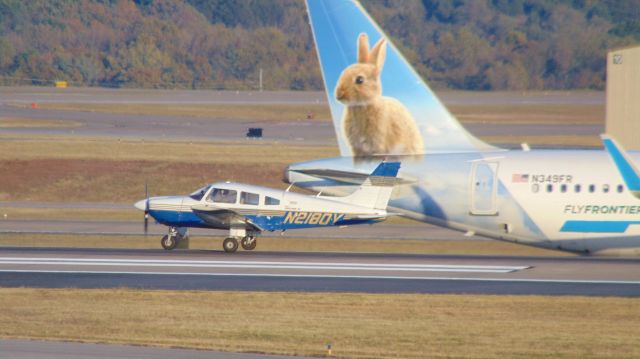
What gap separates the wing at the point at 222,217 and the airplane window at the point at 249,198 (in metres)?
0.47

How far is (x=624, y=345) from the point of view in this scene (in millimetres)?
20359

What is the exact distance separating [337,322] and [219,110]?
7776 cm

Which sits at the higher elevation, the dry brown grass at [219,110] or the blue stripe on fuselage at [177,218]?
the dry brown grass at [219,110]

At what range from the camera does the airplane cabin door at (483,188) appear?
29438 millimetres

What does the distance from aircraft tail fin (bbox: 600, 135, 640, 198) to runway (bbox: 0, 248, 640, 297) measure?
3.69 m

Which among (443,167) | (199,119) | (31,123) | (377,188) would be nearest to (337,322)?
(443,167)

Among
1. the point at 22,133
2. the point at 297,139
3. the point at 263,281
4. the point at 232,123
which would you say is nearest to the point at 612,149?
the point at 263,281

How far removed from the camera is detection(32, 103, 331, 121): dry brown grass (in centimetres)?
9475

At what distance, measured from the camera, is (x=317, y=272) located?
29.4m

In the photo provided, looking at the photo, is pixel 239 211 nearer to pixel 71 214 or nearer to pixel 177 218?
pixel 177 218

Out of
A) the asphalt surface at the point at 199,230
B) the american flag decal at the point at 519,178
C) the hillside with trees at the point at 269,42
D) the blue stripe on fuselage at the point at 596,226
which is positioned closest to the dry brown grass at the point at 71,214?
the asphalt surface at the point at 199,230

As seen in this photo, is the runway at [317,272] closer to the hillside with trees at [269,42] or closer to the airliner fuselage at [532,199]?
the airliner fuselage at [532,199]

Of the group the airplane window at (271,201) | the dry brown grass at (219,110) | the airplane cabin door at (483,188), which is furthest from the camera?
the dry brown grass at (219,110)

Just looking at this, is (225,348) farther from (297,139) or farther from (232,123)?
(232,123)
